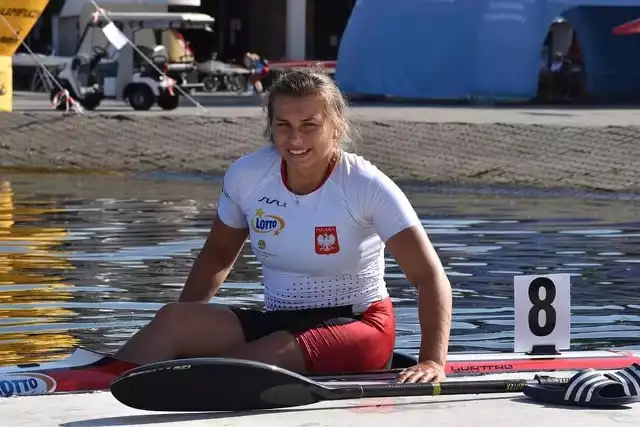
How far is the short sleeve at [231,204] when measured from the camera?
637 centimetres

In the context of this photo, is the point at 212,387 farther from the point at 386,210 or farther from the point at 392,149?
the point at 392,149

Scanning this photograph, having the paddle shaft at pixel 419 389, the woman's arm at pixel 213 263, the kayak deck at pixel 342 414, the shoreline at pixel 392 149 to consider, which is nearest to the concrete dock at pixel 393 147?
the shoreline at pixel 392 149

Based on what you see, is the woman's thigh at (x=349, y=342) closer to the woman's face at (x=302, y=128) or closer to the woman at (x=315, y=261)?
the woman at (x=315, y=261)

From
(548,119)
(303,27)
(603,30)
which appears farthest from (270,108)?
(303,27)

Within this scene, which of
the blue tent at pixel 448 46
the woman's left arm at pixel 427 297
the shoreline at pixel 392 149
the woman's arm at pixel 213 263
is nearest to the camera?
the woman's left arm at pixel 427 297

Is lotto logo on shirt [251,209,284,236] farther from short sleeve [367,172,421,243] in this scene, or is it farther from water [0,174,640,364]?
water [0,174,640,364]

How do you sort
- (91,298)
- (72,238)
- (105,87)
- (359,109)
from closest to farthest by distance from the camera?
(91,298) → (72,238) → (359,109) → (105,87)

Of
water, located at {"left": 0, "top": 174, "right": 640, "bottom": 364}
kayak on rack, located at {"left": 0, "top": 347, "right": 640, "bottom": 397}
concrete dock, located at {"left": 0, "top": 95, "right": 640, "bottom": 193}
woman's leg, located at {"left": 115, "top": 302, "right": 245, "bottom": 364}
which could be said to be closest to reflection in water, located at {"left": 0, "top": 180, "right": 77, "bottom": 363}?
water, located at {"left": 0, "top": 174, "right": 640, "bottom": 364}

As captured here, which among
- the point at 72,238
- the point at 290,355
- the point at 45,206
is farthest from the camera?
the point at 45,206

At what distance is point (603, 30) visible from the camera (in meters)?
37.1

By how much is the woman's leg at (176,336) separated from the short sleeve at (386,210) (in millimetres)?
705

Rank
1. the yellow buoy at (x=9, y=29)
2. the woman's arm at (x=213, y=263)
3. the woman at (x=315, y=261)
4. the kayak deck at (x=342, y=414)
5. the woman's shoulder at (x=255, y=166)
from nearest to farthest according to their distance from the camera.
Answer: the kayak deck at (x=342, y=414)
the woman at (x=315, y=261)
the woman's shoulder at (x=255, y=166)
the woman's arm at (x=213, y=263)
the yellow buoy at (x=9, y=29)

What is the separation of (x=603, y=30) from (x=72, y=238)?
25.1m

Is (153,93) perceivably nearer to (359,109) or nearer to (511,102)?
(359,109)
